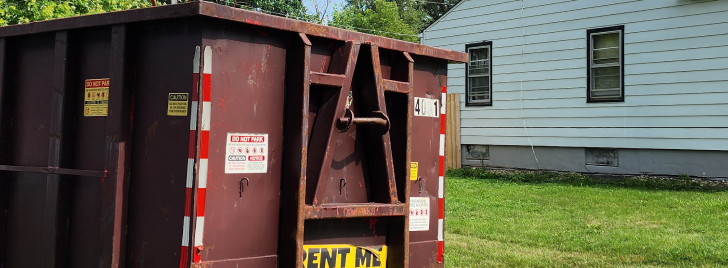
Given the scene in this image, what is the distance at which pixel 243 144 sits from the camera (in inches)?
155

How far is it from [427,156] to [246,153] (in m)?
1.59

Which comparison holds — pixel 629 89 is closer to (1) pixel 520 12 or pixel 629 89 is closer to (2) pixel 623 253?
(1) pixel 520 12

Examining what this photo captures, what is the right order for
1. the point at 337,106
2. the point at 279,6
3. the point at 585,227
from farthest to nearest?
the point at 279,6, the point at 585,227, the point at 337,106

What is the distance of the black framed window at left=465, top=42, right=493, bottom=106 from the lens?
1559 centimetres

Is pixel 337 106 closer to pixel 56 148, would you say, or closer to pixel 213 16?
pixel 213 16

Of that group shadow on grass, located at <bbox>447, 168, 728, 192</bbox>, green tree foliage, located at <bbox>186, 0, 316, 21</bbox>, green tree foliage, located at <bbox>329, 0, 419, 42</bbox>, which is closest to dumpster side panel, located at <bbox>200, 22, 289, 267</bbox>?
shadow on grass, located at <bbox>447, 168, 728, 192</bbox>

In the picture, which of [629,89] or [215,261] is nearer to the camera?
[215,261]

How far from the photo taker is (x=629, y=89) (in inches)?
513

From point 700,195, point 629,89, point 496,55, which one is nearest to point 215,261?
point 700,195

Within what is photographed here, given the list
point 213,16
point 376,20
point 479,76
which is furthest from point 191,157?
point 376,20

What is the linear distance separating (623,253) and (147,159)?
5.25m

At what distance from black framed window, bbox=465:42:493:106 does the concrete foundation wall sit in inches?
48.6

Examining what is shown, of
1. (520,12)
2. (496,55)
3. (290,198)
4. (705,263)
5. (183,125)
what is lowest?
(705,263)

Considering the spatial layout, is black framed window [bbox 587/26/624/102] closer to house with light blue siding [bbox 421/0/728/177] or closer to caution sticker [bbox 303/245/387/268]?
house with light blue siding [bbox 421/0/728/177]
